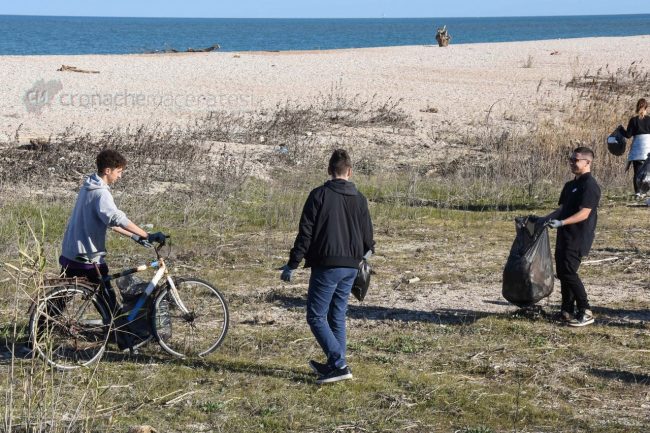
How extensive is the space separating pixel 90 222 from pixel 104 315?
2.25 feet

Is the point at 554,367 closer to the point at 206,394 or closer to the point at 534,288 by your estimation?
the point at 534,288

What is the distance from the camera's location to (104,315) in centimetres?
706

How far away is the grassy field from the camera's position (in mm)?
6141

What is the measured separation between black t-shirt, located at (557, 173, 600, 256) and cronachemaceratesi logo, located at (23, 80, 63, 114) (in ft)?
51.7

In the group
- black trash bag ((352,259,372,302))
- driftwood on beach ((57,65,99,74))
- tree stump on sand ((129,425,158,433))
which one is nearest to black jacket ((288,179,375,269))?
black trash bag ((352,259,372,302))

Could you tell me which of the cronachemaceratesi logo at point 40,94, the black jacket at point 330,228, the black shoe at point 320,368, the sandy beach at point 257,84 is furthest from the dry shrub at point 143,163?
the black jacket at point 330,228

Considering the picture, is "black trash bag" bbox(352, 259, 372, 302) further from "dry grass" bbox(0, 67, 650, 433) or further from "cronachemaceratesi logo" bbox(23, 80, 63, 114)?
"cronachemaceratesi logo" bbox(23, 80, 63, 114)

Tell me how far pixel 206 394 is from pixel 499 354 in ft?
7.69

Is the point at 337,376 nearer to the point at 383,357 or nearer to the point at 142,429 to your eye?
the point at 383,357

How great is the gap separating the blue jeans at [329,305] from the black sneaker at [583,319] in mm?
2455

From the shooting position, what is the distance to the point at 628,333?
810 centimetres

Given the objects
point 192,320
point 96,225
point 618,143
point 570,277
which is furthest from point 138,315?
point 618,143

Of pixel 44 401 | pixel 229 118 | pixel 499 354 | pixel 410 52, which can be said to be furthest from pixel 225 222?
pixel 410 52

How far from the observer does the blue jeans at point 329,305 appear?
21.4 ft
